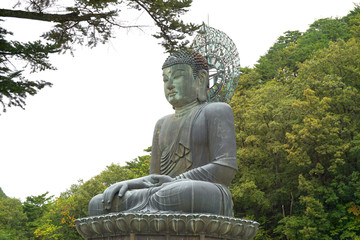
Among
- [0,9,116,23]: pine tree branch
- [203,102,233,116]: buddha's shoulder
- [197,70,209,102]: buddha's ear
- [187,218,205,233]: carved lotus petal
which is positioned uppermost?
[0,9,116,23]: pine tree branch

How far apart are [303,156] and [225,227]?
16.0 meters

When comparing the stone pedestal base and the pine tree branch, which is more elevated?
the pine tree branch

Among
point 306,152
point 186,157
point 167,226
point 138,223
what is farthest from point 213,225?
point 306,152

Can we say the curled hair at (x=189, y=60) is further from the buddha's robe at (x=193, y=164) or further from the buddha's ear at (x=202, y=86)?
the buddha's robe at (x=193, y=164)

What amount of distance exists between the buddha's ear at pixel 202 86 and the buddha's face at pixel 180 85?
15cm

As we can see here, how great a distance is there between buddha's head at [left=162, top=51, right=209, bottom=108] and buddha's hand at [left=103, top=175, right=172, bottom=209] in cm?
142

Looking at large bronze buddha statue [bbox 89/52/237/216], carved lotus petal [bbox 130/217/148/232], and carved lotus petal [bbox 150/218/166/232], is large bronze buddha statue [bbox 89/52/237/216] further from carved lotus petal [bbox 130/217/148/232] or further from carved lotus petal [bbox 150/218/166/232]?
carved lotus petal [bbox 130/217/148/232]

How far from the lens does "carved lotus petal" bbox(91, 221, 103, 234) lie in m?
7.09

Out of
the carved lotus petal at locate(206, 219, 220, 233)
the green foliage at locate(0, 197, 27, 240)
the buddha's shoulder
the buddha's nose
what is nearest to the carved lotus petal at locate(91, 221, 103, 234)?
the carved lotus petal at locate(206, 219, 220, 233)

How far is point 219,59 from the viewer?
9.72 m

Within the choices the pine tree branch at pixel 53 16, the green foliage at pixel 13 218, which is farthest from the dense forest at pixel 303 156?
the pine tree branch at pixel 53 16

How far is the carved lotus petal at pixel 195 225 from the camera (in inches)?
264

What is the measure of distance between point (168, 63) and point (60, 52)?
6.24 feet

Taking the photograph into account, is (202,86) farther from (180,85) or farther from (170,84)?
(170,84)
